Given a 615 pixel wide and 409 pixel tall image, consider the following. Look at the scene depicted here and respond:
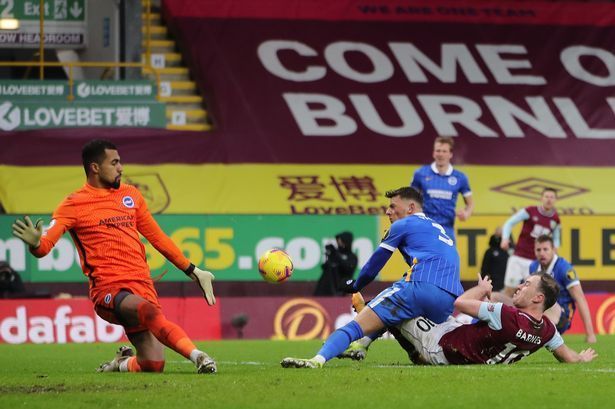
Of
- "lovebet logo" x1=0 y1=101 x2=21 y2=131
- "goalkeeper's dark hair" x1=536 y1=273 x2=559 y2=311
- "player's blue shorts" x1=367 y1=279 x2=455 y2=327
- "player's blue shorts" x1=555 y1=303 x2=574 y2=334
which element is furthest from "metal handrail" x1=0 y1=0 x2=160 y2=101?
"goalkeeper's dark hair" x1=536 y1=273 x2=559 y2=311

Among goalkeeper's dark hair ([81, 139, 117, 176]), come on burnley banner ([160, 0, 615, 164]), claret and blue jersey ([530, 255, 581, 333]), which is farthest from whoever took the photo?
come on burnley banner ([160, 0, 615, 164])

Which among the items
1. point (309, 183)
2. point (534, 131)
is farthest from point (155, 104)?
point (534, 131)

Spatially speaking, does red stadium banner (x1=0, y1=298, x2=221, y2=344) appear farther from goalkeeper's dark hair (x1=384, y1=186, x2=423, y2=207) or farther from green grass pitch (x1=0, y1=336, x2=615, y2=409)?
goalkeeper's dark hair (x1=384, y1=186, x2=423, y2=207)

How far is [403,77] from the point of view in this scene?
25875 mm

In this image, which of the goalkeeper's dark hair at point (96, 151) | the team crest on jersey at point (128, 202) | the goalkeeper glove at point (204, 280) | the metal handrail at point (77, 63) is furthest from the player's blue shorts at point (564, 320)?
the metal handrail at point (77, 63)

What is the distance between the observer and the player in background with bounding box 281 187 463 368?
435 inches

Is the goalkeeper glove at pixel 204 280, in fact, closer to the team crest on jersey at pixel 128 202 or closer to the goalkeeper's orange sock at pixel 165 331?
the goalkeeper's orange sock at pixel 165 331

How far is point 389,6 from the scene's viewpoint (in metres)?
26.5

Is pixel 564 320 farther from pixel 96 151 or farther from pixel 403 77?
pixel 403 77

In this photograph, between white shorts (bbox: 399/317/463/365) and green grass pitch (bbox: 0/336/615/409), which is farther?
white shorts (bbox: 399/317/463/365)

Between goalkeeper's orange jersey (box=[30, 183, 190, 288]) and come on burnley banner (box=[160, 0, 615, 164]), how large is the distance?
13180mm

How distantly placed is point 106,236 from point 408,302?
2.42 meters

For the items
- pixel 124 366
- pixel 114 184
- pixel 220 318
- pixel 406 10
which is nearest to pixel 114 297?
pixel 124 366

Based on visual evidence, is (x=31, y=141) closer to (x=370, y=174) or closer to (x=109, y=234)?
(x=370, y=174)
